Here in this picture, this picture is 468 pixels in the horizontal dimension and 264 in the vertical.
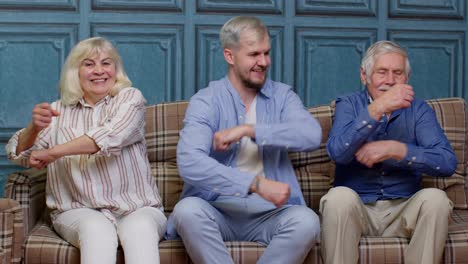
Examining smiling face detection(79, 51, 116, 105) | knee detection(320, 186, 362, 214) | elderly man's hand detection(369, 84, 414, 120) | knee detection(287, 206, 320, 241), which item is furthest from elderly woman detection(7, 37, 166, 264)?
elderly man's hand detection(369, 84, 414, 120)

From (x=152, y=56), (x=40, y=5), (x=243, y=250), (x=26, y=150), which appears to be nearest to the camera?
(x=243, y=250)

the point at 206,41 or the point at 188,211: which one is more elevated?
the point at 206,41

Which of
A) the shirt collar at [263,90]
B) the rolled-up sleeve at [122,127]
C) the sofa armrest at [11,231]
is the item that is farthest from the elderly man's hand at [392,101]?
the sofa armrest at [11,231]

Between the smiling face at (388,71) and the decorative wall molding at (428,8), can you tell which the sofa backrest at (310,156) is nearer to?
the smiling face at (388,71)

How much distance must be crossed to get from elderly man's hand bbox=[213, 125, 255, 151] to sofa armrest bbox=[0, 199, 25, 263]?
69 cm

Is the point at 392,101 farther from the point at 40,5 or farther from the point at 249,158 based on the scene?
the point at 40,5

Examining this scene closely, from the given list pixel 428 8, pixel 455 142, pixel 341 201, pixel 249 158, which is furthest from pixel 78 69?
pixel 428 8

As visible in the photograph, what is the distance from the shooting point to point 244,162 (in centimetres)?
317

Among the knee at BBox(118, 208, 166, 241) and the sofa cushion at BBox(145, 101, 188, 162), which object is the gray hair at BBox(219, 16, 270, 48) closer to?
the sofa cushion at BBox(145, 101, 188, 162)

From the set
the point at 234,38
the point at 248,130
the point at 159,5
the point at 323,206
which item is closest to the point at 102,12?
the point at 159,5

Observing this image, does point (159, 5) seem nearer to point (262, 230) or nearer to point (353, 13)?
point (353, 13)

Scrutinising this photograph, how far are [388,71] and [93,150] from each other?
112 centimetres

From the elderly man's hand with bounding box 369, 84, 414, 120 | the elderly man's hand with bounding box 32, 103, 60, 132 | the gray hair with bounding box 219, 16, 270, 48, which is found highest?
the gray hair with bounding box 219, 16, 270, 48

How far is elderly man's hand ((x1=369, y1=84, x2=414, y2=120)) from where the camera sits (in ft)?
10.00
